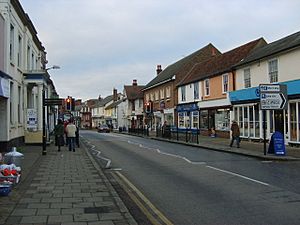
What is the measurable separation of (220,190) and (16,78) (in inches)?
616

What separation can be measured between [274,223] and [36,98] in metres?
26.3

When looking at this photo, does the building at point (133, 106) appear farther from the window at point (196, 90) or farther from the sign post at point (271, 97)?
the sign post at point (271, 97)

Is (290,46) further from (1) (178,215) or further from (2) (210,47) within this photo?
(2) (210,47)

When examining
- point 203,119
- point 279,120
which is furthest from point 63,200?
point 203,119

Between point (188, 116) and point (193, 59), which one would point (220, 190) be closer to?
point (188, 116)

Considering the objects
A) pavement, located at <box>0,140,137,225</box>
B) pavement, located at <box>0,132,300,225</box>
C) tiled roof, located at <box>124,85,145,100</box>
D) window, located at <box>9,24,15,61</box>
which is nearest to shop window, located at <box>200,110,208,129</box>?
window, located at <box>9,24,15,61</box>

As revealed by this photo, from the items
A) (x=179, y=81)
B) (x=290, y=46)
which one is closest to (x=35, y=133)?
(x=290, y=46)

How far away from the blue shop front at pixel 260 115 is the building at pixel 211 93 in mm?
1887

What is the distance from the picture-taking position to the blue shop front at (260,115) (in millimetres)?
22078

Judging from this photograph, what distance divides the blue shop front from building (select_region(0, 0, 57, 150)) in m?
13.6

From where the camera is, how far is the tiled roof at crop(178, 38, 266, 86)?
1258 inches

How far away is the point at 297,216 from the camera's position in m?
6.97

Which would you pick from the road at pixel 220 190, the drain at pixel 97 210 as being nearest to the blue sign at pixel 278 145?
the road at pixel 220 190

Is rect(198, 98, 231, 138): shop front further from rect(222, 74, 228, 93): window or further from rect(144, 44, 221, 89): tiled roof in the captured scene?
rect(144, 44, 221, 89): tiled roof
